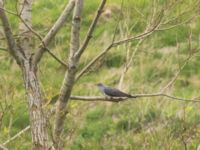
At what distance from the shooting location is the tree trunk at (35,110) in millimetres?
5719

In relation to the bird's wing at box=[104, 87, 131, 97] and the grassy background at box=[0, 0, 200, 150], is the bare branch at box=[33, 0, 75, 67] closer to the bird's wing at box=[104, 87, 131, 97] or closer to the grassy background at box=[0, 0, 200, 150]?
the bird's wing at box=[104, 87, 131, 97]

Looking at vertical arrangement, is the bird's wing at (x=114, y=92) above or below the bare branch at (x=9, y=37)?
below

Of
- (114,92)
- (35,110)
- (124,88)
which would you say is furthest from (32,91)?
(124,88)

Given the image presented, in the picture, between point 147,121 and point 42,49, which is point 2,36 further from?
point 147,121

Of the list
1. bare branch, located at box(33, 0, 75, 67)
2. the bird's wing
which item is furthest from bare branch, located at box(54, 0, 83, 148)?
the bird's wing

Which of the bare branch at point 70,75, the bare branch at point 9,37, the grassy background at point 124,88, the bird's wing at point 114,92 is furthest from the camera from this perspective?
the grassy background at point 124,88

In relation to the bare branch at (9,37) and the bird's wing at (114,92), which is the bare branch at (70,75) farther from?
the bird's wing at (114,92)

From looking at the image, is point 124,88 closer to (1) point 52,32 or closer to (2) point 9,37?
(1) point 52,32

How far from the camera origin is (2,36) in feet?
19.7

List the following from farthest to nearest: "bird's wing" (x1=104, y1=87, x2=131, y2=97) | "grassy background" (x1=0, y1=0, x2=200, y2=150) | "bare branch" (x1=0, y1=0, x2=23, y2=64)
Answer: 1. "grassy background" (x1=0, y1=0, x2=200, y2=150)
2. "bird's wing" (x1=104, y1=87, x2=131, y2=97)
3. "bare branch" (x1=0, y1=0, x2=23, y2=64)

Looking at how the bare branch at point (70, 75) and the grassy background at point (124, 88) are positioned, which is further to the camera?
the grassy background at point (124, 88)

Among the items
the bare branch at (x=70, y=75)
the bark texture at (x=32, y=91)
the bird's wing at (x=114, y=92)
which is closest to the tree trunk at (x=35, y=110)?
the bark texture at (x=32, y=91)

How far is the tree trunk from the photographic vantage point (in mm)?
5719

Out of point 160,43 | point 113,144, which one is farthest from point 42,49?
point 160,43
